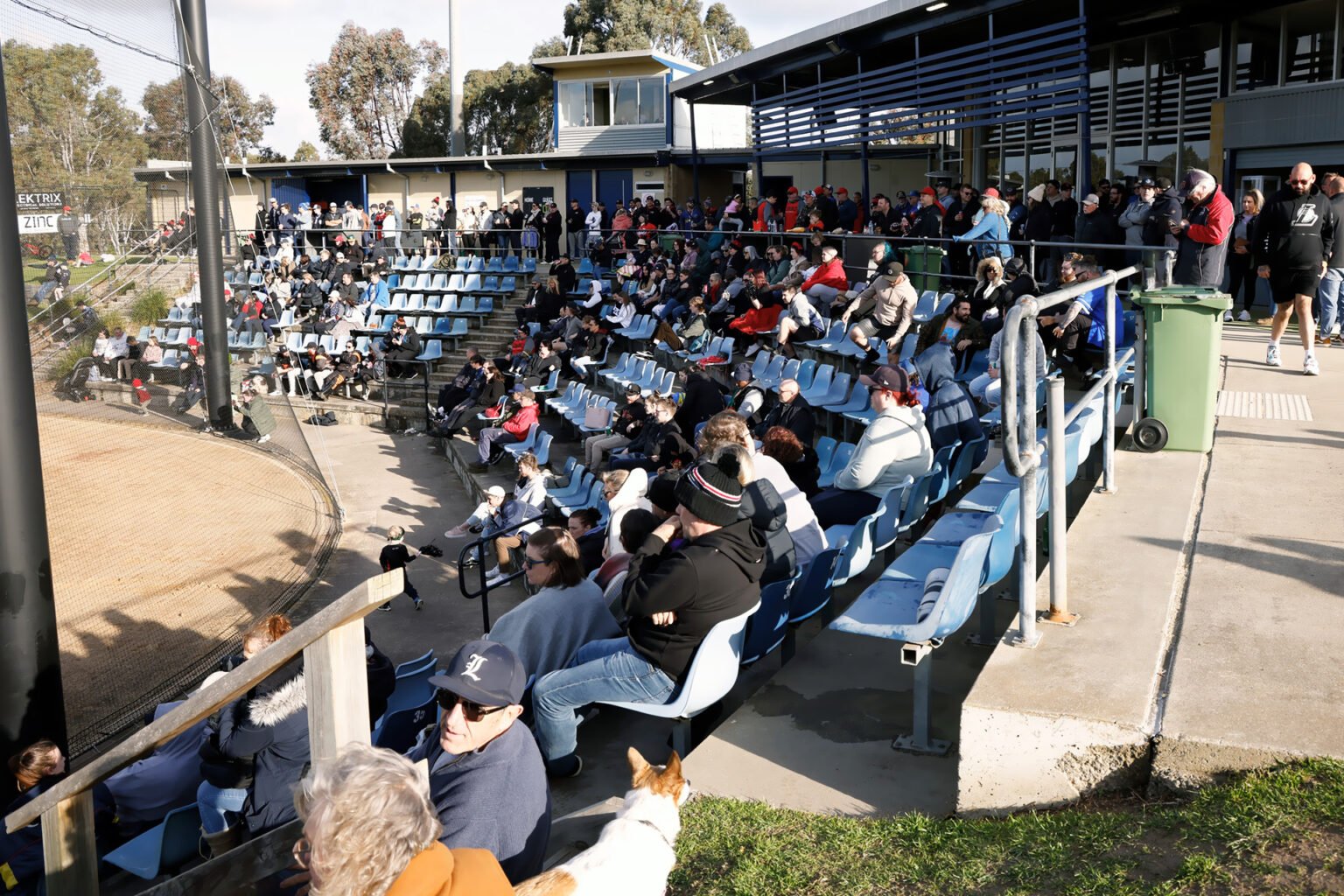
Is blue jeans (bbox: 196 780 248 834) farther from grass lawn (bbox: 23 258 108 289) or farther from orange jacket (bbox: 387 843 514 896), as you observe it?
grass lawn (bbox: 23 258 108 289)

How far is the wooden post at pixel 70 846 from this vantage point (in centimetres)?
334

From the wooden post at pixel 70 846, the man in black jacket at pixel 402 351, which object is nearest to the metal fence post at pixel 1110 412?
the wooden post at pixel 70 846

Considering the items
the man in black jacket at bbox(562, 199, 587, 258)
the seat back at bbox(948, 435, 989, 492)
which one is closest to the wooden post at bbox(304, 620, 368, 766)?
the seat back at bbox(948, 435, 989, 492)

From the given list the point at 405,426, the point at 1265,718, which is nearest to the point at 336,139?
the point at 405,426

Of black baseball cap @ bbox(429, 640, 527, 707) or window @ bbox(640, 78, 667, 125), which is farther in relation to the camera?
window @ bbox(640, 78, 667, 125)

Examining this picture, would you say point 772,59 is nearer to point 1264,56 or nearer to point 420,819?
point 1264,56

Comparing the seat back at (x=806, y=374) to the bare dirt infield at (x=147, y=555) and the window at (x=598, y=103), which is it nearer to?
the bare dirt infield at (x=147, y=555)

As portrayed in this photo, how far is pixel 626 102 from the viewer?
32000mm

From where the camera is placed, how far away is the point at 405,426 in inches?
774

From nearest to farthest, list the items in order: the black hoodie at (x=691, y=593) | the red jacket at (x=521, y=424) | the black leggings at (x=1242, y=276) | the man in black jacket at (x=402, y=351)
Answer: the black hoodie at (x=691, y=593)
the black leggings at (x=1242, y=276)
the red jacket at (x=521, y=424)
the man in black jacket at (x=402, y=351)

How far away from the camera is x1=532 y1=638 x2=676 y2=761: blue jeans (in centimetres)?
449

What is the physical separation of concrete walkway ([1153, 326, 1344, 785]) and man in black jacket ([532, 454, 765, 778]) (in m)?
1.63

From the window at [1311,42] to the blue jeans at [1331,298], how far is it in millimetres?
4687

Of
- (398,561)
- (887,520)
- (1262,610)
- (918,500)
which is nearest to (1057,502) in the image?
(1262,610)
